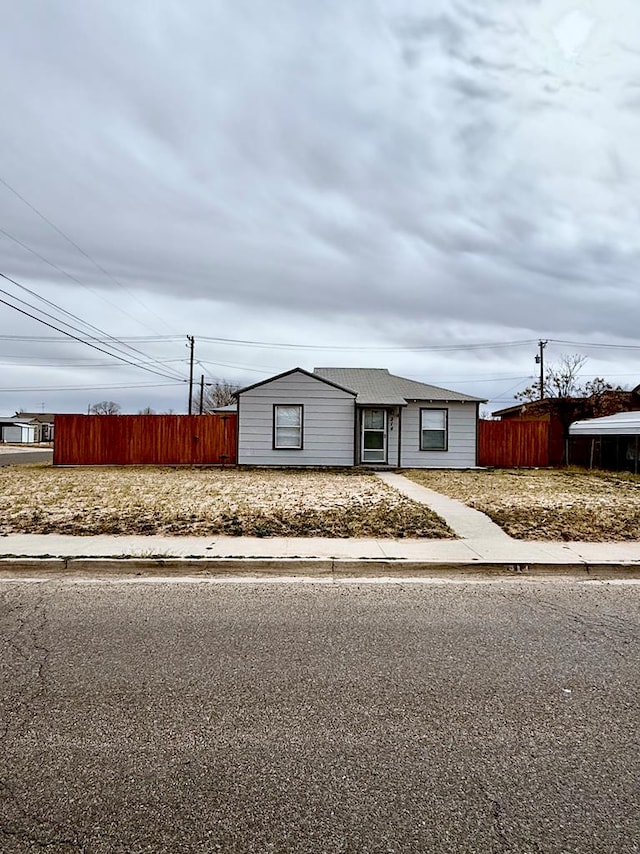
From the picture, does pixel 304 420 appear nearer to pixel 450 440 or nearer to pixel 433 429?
pixel 433 429

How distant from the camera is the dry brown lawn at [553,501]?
871 centimetres

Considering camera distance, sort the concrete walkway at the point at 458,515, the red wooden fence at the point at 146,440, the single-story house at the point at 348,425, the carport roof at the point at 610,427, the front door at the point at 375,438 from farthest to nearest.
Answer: the red wooden fence at the point at 146,440
the front door at the point at 375,438
the single-story house at the point at 348,425
the carport roof at the point at 610,427
the concrete walkway at the point at 458,515

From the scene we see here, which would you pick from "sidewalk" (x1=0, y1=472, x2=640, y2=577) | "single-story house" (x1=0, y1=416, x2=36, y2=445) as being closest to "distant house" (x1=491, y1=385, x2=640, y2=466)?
"sidewalk" (x1=0, y1=472, x2=640, y2=577)

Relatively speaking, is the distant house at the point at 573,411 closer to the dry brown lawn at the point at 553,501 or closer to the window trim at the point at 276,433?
the dry brown lawn at the point at 553,501

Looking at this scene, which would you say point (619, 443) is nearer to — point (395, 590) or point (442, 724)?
point (395, 590)

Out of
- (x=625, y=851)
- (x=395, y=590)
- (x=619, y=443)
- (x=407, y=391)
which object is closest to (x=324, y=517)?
(x=395, y=590)

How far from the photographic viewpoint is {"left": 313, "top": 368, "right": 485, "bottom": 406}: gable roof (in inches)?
852

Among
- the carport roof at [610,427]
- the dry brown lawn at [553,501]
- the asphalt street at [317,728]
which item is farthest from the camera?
the carport roof at [610,427]

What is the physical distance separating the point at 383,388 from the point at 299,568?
56.4ft

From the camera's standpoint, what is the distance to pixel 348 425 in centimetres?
2152

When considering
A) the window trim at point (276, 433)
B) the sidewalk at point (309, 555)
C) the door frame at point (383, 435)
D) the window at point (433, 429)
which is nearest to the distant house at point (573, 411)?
the window at point (433, 429)

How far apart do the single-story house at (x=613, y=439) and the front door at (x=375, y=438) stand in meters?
8.11

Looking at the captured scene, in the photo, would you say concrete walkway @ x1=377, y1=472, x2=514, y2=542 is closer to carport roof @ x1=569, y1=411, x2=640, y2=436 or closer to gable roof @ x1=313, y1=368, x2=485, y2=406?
gable roof @ x1=313, y1=368, x2=485, y2=406

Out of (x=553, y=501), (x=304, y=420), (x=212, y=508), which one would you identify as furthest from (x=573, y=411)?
(x=212, y=508)
